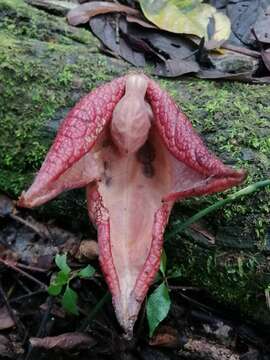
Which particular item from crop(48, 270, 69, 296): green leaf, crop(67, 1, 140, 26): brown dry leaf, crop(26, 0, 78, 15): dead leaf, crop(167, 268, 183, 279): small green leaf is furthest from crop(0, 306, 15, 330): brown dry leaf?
crop(26, 0, 78, 15): dead leaf

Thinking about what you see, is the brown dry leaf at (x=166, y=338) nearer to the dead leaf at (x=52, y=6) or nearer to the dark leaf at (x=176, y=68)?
the dark leaf at (x=176, y=68)

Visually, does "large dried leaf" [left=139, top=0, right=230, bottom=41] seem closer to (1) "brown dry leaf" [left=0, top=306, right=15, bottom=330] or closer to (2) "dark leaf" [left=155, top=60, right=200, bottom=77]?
(2) "dark leaf" [left=155, top=60, right=200, bottom=77]

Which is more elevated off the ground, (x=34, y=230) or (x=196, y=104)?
(x=196, y=104)

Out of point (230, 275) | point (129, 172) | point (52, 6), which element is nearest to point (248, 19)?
point (52, 6)

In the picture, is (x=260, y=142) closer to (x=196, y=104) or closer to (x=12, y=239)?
(x=196, y=104)

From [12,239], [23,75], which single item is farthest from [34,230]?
[23,75]


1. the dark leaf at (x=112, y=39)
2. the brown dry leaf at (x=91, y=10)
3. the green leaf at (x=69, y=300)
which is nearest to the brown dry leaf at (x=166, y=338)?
the green leaf at (x=69, y=300)
